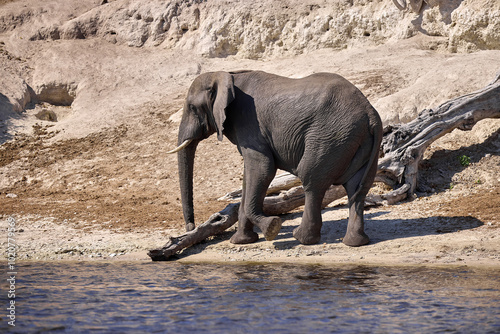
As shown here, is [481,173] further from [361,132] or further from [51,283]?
[51,283]

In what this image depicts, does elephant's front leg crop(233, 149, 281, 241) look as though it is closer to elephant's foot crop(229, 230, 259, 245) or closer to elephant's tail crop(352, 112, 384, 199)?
elephant's foot crop(229, 230, 259, 245)

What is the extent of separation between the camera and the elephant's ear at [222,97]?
7.93 meters

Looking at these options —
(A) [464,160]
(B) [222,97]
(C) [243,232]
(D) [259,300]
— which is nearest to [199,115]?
(B) [222,97]

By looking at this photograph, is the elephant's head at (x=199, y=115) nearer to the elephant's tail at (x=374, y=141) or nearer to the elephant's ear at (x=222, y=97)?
the elephant's ear at (x=222, y=97)

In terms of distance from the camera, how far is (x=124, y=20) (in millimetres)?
23281

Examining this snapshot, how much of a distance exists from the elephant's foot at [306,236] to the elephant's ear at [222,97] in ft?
5.58

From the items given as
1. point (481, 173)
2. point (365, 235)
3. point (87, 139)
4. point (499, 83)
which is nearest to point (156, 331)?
point (365, 235)

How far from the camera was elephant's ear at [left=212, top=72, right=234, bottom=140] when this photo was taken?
7.93 m

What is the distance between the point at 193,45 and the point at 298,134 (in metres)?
15.1

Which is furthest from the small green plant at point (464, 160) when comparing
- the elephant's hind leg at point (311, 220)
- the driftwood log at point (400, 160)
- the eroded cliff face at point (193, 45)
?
the eroded cliff face at point (193, 45)

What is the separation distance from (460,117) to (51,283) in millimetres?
7801

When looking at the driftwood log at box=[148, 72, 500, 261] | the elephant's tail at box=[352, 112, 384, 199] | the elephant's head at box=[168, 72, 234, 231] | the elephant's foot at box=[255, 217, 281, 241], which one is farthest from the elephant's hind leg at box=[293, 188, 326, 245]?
the elephant's head at box=[168, 72, 234, 231]

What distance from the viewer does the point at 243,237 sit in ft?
27.6

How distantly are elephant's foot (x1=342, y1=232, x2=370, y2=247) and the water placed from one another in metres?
0.82
